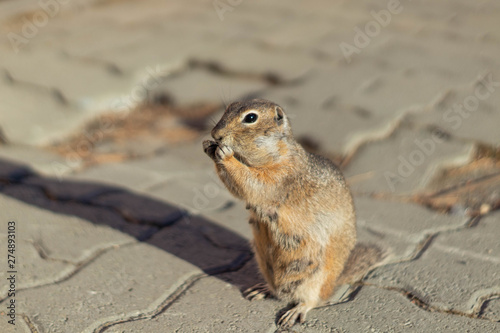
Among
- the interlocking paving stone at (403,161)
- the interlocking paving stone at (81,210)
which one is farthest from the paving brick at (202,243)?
the interlocking paving stone at (403,161)

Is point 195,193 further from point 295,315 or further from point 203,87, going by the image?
point 203,87

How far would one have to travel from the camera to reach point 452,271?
3.00 meters

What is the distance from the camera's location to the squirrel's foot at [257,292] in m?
2.89

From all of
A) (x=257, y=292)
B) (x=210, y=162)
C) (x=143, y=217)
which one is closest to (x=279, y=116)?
(x=257, y=292)

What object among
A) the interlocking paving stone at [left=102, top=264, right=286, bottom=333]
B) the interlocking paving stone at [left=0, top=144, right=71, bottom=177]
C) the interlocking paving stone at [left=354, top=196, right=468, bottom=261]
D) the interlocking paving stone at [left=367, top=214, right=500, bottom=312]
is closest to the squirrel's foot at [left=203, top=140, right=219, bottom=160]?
the interlocking paving stone at [left=102, top=264, right=286, bottom=333]

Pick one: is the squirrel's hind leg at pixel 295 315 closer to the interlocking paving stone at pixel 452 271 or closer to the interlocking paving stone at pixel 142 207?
the interlocking paving stone at pixel 452 271

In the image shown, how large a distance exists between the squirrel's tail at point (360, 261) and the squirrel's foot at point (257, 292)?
36 centimetres

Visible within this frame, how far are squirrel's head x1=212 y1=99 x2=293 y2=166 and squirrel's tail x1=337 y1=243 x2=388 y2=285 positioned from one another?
2.31 ft

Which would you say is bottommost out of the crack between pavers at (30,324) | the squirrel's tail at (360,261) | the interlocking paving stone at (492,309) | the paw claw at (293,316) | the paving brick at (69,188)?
the paving brick at (69,188)

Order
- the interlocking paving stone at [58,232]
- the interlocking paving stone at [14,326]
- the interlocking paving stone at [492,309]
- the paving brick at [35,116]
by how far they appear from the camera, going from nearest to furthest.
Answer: the interlocking paving stone at [14,326], the interlocking paving stone at [492,309], the interlocking paving stone at [58,232], the paving brick at [35,116]

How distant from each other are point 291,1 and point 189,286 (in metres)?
5.63

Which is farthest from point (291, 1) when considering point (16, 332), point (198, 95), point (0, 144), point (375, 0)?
point (16, 332)

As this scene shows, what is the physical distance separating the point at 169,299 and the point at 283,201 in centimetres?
72

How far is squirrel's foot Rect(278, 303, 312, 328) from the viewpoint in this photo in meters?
2.67
